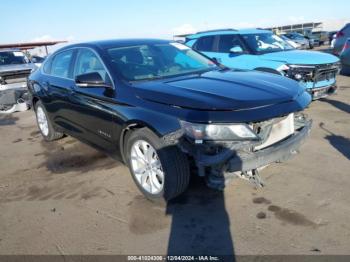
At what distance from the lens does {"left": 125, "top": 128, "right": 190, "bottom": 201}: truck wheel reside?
3469mm

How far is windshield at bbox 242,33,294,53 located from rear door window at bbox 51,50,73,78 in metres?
4.39

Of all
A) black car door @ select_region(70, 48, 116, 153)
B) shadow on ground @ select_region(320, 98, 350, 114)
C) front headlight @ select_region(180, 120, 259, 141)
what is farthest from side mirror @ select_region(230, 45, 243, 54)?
front headlight @ select_region(180, 120, 259, 141)

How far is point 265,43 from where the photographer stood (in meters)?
8.43

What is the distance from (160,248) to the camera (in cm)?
313

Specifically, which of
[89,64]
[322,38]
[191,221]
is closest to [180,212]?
[191,221]

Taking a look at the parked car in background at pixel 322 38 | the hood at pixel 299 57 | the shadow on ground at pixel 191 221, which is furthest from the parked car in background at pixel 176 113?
the parked car in background at pixel 322 38

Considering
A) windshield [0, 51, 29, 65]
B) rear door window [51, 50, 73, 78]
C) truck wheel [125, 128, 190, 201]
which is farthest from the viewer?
windshield [0, 51, 29, 65]

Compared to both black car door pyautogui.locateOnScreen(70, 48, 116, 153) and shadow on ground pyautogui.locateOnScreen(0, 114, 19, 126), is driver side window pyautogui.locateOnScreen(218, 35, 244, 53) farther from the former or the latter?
shadow on ground pyautogui.locateOnScreen(0, 114, 19, 126)

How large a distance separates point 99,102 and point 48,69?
2.14 m

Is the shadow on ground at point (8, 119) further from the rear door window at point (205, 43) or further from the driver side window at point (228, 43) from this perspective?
the driver side window at point (228, 43)

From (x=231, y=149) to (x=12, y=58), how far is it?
36.2ft

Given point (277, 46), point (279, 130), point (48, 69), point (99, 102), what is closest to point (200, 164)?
point (279, 130)

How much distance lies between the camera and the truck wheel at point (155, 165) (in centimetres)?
347

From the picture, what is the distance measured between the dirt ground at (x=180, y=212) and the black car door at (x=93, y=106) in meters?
0.55
